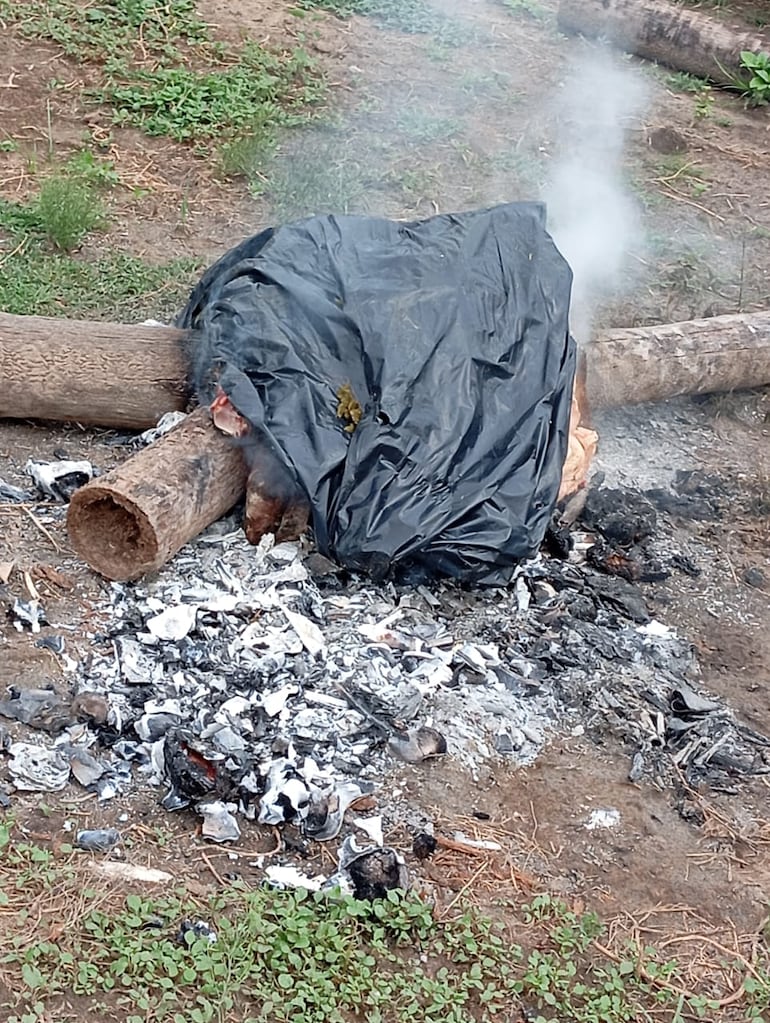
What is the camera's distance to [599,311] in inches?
233

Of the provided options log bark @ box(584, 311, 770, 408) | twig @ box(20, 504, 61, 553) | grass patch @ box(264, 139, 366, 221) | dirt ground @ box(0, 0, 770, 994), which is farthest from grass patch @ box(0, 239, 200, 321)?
log bark @ box(584, 311, 770, 408)

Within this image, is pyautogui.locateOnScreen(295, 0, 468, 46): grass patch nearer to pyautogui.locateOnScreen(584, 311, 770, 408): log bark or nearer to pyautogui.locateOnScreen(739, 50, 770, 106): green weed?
pyautogui.locateOnScreen(739, 50, 770, 106): green weed

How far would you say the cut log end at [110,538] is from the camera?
3957 millimetres

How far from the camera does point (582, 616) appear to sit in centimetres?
420

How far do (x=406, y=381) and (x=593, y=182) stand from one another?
147 inches

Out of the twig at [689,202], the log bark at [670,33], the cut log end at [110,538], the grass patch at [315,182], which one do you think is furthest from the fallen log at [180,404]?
the log bark at [670,33]

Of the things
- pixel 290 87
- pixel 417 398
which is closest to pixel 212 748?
pixel 417 398

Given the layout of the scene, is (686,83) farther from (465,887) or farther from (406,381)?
(465,887)

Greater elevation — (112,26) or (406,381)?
(406,381)

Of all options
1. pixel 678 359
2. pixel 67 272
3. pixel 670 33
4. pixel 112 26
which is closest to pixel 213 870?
pixel 678 359

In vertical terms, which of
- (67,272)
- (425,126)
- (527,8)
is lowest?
(67,272)

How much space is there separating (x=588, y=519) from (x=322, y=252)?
1.37 metres

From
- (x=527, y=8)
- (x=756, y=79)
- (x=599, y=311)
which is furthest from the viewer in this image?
(x=527, y=8)

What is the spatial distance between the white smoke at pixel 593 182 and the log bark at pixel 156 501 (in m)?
1.78
